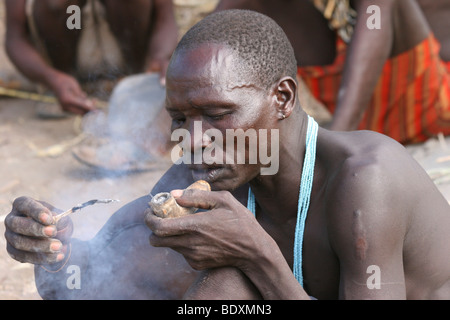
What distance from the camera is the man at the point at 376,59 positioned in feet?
11.5

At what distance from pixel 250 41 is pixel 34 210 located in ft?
2.97

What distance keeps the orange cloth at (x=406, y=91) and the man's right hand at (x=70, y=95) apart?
1.63 meters

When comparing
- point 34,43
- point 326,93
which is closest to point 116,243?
point 326,93

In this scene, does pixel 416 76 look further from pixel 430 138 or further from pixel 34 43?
pixel 34 43

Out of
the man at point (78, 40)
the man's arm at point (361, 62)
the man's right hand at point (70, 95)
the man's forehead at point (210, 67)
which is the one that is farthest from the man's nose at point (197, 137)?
the man's right hand at point (70, 95)

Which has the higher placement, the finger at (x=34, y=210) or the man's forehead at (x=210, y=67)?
the man's forehead at (x=210, y=67)

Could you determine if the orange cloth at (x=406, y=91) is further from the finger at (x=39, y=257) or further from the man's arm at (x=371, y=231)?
the finger at (x=39, y=257)

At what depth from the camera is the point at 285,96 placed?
2059 mm

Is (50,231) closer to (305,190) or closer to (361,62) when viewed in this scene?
(305,190)

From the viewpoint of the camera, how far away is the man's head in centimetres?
194

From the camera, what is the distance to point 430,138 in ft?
13.3

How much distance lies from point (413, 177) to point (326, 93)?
2.25 m

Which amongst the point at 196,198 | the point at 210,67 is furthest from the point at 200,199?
the point at 210,67

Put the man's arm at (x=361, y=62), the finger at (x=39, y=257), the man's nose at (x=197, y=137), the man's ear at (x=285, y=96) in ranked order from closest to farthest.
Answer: the man's nose at (x=197, y=137) → the man's ear at (x=285, y=96) → the finger at (x=39, y=257) → the man's arm at (x=361, y=62)
